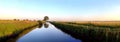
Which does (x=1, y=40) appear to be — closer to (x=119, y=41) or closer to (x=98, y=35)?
(x=98, y=35)

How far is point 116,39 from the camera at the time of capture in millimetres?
15281

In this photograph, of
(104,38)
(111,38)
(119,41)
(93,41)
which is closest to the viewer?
(119,41)

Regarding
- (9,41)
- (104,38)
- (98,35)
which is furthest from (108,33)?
(9,41)

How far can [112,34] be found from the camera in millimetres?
16422

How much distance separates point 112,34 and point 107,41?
2.23 feet

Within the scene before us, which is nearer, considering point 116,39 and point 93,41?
point 116,39

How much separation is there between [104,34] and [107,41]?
1.58 m

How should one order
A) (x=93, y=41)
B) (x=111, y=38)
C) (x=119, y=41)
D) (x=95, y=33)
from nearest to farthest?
(x=119, y=41) → (x=111, y=38) → (x=93, y=41) → (x=95, y=33)

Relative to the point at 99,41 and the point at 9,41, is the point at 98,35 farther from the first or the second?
the point at 9,41

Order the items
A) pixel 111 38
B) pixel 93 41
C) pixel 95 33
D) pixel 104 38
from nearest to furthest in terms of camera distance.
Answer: pixel 111 38
pixel 104 38
pixel 93 41
pixel 95 33

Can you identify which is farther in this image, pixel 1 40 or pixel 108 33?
pixel 1 40

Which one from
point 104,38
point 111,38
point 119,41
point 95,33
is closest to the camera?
point 119,41

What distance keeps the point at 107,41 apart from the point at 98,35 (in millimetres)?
2937

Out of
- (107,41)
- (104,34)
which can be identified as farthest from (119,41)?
(104,34)
